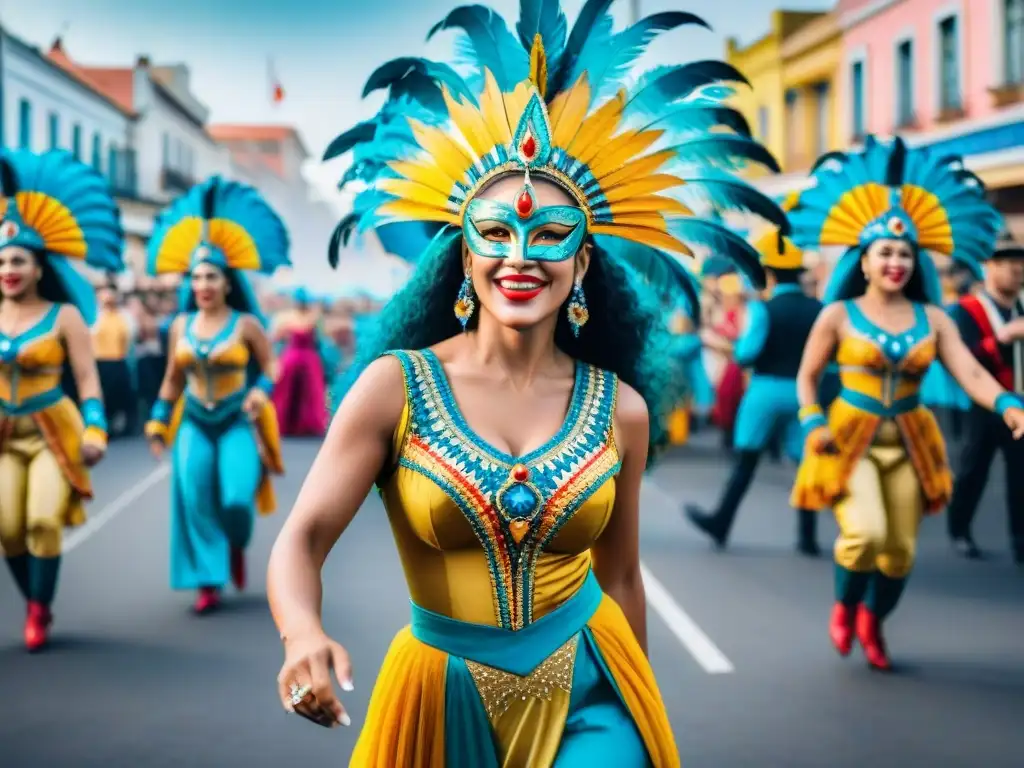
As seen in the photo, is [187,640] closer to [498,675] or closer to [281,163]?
[498,675]

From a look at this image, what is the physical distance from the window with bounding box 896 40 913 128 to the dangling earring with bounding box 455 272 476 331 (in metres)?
28.2

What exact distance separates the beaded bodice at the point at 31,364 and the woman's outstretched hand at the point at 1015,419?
4676 mm

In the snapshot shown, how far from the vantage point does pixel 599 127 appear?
3.51 m

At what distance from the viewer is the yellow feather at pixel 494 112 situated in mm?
3455

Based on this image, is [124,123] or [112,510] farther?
[124,123]

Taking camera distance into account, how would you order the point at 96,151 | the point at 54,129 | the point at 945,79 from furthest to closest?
1. the point at 96,151
2. the point at 54,129
3. the point at 945,79

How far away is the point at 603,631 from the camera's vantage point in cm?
336

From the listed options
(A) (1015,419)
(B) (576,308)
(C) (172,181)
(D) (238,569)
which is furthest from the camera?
(C) (172,181)

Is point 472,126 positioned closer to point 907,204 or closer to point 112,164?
point 907,204

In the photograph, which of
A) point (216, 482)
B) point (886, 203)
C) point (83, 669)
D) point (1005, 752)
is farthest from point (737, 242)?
point (216, 482)

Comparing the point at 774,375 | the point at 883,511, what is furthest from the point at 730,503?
the point at 883,511

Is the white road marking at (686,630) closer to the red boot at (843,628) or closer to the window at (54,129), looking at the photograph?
the red boot at (843,628)

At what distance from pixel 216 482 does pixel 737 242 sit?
222 inches

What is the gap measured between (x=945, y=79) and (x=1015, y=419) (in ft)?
74.9
